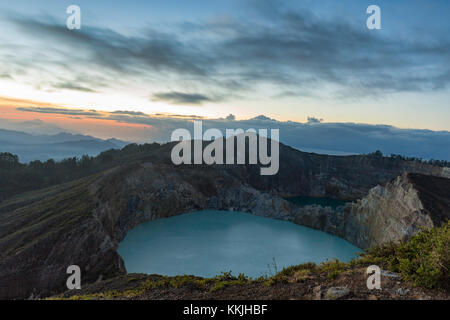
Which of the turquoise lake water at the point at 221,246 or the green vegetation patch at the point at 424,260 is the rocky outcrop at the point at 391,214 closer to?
the turquoise lake water at the point at 221,246

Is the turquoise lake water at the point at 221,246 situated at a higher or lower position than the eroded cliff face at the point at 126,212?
lower

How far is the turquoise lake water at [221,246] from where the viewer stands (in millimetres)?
40231

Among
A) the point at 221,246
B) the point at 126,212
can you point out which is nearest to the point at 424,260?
the point at 221,246

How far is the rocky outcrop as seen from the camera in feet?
130

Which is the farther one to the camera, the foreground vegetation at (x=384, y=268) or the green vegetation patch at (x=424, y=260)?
the foreground vegetation at (x=384, y=268)

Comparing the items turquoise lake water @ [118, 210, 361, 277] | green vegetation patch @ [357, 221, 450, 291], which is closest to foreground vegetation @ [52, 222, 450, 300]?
green vegetation patch @ [357, 221, 450, 291]

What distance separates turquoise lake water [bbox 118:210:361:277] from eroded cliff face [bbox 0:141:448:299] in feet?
11.4

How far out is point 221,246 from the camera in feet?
165

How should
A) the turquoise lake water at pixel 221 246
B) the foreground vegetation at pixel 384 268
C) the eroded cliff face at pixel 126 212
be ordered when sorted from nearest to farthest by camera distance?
the foreground vegetation at pixel 384 268 → the eroded cliff face at pixel 126 212 → the turquoise lake water at pixel 221 246

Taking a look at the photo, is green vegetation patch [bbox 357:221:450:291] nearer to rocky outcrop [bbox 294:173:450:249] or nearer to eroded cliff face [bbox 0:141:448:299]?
rocky outcrop [bbox 294:173:450:249]

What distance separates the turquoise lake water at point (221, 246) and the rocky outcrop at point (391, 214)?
314cm

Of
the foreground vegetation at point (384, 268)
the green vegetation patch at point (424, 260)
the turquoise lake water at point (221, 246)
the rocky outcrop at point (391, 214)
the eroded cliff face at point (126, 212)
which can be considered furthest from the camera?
the turquoise lake water at point (221, 246)

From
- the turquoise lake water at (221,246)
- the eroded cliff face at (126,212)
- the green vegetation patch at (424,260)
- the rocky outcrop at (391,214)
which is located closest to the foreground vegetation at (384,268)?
the green vegetation patch at (424,260)
